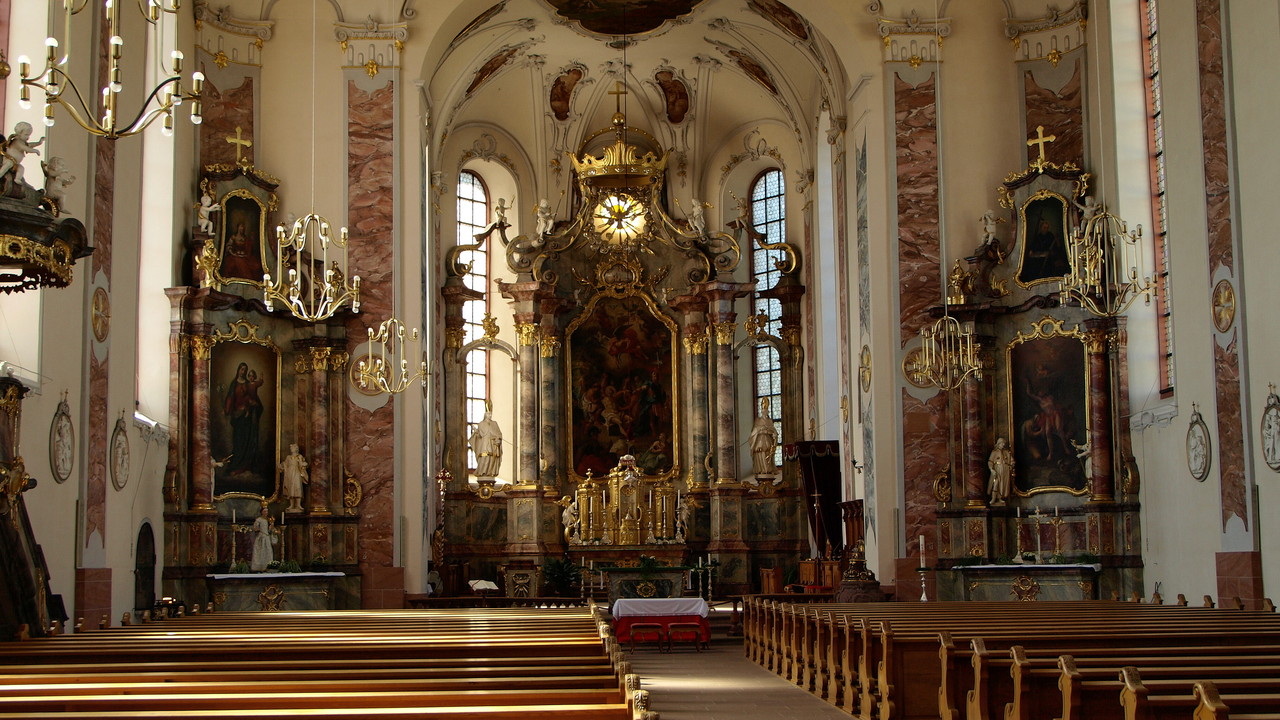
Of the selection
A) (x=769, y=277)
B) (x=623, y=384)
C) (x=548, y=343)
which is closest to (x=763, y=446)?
(x=623, y=384)

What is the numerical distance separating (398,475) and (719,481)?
25.1 feet

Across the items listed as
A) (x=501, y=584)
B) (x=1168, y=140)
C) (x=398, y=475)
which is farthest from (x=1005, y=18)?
(x=501, y=584)

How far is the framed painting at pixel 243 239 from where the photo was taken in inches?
695

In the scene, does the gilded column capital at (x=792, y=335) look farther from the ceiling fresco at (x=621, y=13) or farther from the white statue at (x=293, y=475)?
the white statue at (x=293, y=475)

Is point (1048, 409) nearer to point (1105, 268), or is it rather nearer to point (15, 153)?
point (1105, 268)

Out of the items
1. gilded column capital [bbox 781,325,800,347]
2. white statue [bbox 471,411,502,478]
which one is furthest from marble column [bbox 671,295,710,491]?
white statue [bbox 471,411,502,478]

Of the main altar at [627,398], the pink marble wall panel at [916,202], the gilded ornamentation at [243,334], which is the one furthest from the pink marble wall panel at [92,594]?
the pink marble wall panel at [916,202]

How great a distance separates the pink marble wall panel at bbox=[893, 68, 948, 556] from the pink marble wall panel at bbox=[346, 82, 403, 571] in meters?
6.78

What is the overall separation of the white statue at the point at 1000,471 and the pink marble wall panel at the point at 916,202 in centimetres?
185

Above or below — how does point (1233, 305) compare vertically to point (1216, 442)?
above

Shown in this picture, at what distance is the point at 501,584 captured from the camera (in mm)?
23281

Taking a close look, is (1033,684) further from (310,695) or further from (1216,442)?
(1216,442)

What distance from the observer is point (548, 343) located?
24844mm

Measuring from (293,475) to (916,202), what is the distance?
890cm
